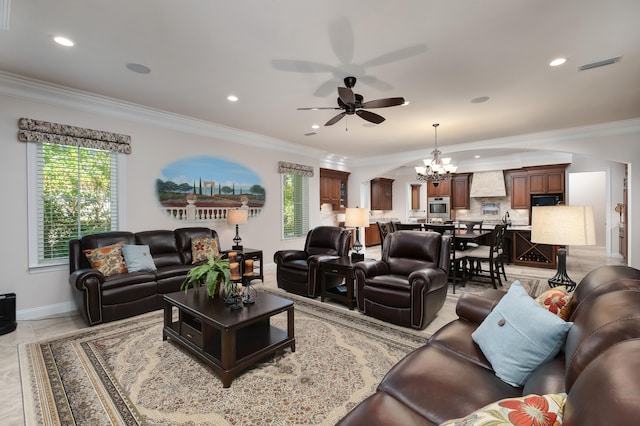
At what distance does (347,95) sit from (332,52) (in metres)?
0.42

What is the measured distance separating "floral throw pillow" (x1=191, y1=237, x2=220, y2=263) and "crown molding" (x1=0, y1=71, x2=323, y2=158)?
1.89 m

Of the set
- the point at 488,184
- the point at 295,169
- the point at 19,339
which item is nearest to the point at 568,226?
the point at 19,339

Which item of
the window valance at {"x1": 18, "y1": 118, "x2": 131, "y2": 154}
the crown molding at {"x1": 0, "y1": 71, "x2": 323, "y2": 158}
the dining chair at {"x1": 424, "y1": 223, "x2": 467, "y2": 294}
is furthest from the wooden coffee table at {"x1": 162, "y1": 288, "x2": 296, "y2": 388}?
the crown molding at {"x1": 0, "y1": 71, "x2": 323, "y2": 158}

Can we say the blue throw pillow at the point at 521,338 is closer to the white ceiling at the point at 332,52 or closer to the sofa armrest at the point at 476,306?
the sofa armrest at the point at 476,306

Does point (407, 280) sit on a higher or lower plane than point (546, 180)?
lower

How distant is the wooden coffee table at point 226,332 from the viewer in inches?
85.9

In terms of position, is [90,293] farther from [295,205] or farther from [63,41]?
[295,205]

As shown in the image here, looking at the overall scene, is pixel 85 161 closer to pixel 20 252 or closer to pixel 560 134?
pixel 20 252

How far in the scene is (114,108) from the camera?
4.14 meters

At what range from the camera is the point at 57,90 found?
3635 mm

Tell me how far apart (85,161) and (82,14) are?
2.26 meters

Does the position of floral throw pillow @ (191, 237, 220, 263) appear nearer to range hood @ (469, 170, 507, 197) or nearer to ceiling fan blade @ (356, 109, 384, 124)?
ceiling fan blade @ (356, 109, 384, 124)

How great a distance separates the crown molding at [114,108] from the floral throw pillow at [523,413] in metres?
5.05

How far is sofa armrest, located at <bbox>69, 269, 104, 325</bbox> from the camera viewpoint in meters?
3.18
